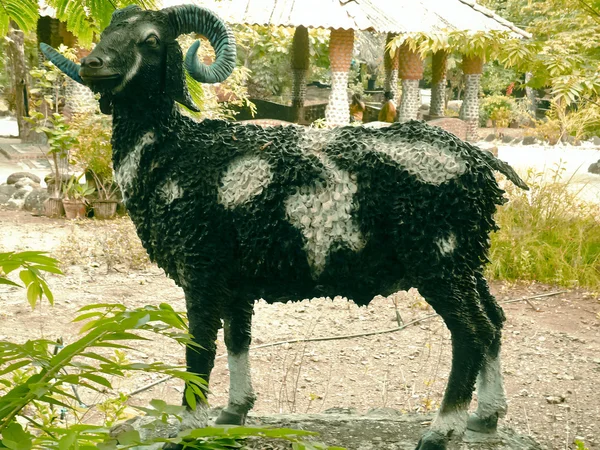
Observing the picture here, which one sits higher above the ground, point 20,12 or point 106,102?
point 20,12

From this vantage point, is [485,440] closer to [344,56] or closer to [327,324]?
[327,324]

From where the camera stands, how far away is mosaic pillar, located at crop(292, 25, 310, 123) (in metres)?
20.0

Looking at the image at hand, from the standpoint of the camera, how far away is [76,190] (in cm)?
1052

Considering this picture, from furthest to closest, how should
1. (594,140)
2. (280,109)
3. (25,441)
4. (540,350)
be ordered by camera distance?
(594,140)
(280,109)
(540,350)
(25,441)

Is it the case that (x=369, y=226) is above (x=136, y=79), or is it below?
below

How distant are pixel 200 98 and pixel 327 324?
3.46 metres

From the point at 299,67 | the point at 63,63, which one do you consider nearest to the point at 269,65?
the point at 299,67

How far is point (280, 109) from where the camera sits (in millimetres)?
21875

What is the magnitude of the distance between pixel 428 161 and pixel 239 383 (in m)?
1.33

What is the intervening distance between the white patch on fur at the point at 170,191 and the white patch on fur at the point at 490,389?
1.57 meters

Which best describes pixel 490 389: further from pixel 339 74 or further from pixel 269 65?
pixel 269 65

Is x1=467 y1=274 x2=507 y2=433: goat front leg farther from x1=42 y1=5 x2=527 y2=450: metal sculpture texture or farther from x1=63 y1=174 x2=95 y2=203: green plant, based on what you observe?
x1=63 y1=174 x2=95 y2=203: green plant

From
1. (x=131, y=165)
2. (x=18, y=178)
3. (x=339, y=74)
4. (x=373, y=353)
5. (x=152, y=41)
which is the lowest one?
(x=373, y=353)

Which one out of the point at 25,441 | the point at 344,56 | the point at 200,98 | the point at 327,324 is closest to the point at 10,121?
the point at 344,56
